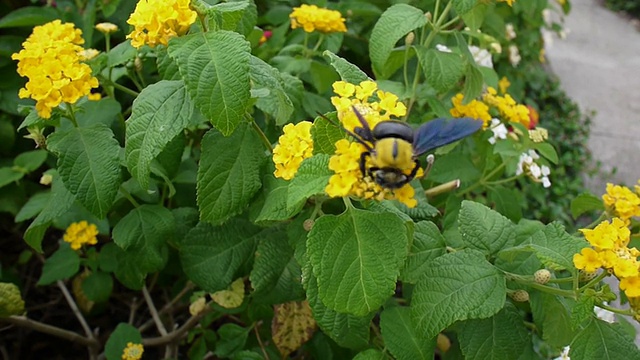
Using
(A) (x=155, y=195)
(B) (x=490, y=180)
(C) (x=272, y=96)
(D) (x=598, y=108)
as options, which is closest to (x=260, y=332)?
(A) (x=155, y=195)

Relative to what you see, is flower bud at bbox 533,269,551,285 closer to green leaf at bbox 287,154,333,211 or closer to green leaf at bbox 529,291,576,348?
green leaf at bbox 529,291,576,348

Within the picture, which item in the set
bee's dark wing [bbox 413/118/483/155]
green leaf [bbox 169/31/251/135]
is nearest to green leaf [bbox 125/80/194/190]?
green leaf [bbox 169/31/251/135]

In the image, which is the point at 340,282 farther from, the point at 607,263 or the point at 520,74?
the point at 520,74

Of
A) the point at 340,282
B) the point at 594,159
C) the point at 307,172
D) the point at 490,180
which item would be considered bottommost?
the point at 594,159

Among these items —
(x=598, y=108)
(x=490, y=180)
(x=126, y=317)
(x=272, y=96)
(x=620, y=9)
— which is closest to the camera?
(x=272, y=96)

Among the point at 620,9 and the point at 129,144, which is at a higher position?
the point at 129,144

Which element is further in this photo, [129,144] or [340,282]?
[129,144]

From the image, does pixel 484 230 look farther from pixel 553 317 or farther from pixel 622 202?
pixel 622 202
